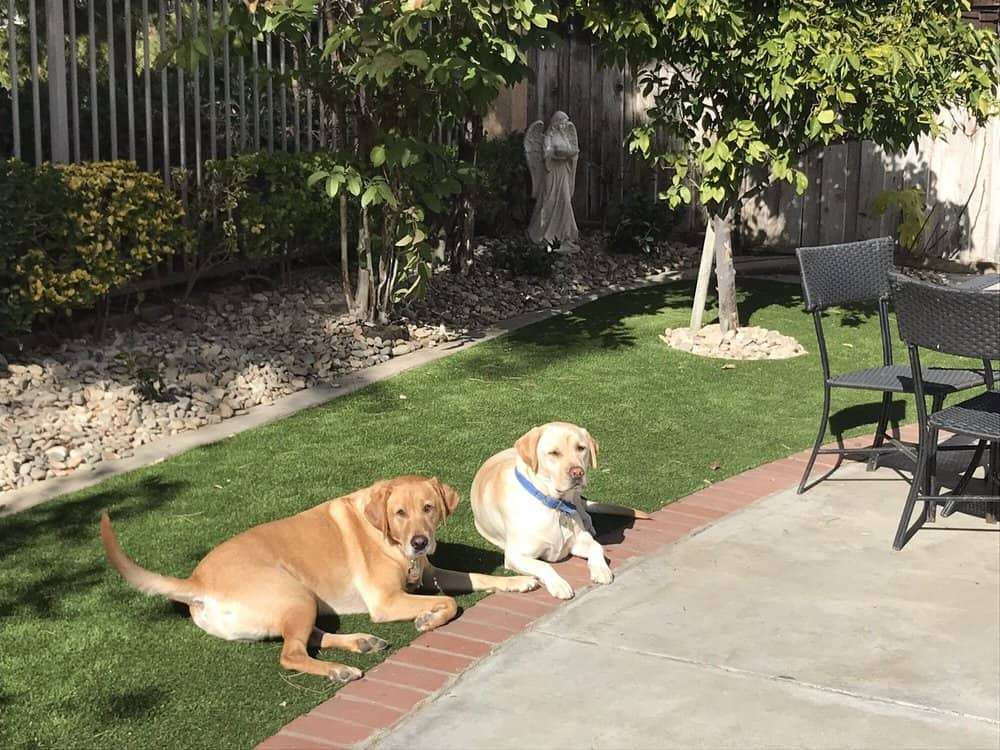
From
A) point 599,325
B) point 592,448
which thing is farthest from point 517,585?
point 599,325

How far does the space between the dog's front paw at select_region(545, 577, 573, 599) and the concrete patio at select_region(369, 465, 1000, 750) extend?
3.0 inches

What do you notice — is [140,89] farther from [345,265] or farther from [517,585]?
[517,585]

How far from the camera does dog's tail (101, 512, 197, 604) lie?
4703 mm

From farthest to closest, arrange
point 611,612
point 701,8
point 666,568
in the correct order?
point 701,8 → point 666,568 → point 611,612

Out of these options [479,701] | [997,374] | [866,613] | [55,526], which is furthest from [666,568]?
[997,374]

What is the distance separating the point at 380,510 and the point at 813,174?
1156cm

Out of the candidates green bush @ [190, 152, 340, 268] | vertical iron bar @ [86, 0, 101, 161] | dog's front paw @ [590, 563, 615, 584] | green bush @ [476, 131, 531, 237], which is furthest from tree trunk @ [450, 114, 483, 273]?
dog's front paw @ [590, 563, 615, 584]

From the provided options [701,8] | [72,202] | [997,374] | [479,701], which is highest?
[701,8]

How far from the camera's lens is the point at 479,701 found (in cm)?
445

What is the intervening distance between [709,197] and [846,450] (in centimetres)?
297

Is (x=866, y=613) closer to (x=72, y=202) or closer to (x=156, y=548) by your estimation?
(x=156, y=548)

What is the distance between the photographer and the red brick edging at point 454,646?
167 inches

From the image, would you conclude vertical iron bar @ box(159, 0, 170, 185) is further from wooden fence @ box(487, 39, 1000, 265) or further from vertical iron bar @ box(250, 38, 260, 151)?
wooden fence @ box(487, 39, 1000, 265)

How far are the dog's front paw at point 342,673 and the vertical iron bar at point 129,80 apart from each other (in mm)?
6014
